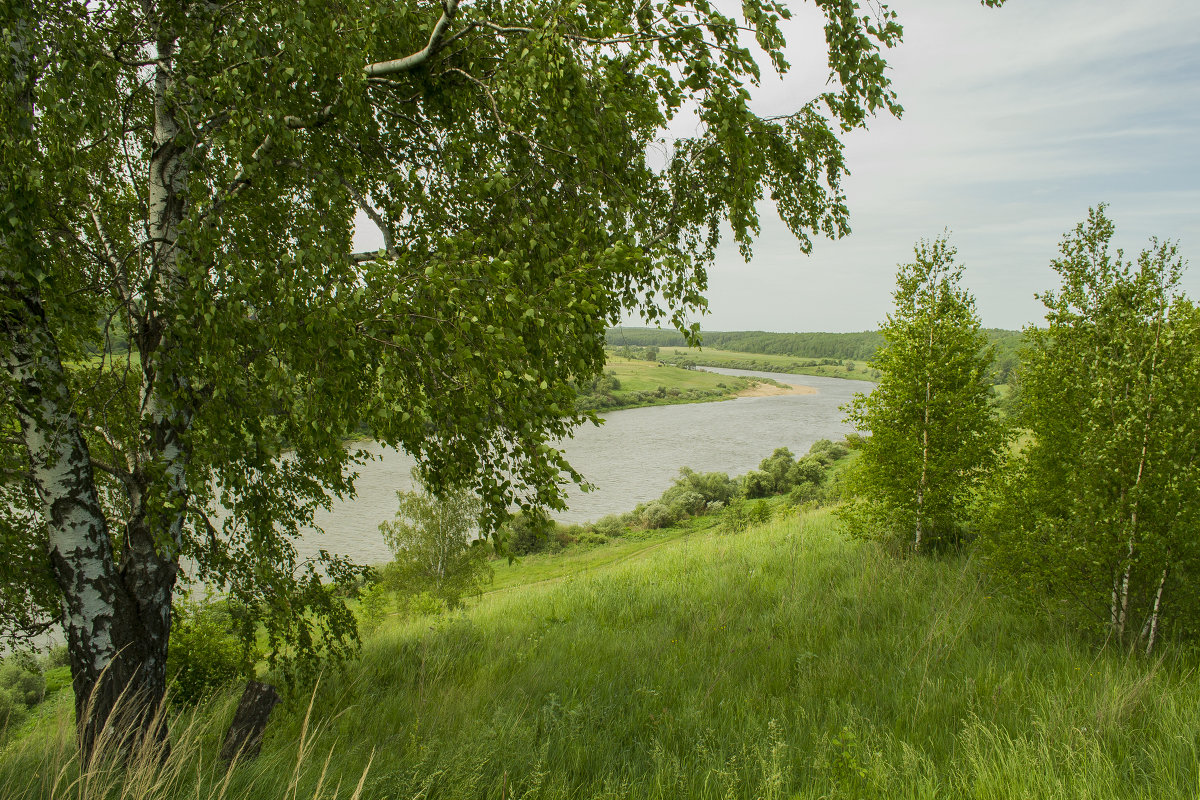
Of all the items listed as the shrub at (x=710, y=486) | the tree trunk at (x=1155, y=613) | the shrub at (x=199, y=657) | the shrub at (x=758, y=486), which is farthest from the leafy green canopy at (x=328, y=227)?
the shrub at (x=758, y=486)

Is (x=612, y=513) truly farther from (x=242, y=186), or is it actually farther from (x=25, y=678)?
(x=242, y=186)

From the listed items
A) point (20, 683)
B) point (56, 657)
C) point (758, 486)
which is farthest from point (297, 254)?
point (758, 486)

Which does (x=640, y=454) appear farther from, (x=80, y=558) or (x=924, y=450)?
(x=80, y=558)

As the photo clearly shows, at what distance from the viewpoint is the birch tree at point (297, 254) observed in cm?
271

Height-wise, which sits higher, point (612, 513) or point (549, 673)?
point (549, 673)

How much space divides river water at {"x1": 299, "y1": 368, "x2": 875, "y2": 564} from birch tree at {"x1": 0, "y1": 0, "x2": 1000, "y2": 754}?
11183 mm

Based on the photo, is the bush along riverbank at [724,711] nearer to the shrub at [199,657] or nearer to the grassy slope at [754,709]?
the grassy slope at [754,709]

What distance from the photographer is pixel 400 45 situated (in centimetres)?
383

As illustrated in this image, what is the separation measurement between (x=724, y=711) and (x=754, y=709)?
234 mm

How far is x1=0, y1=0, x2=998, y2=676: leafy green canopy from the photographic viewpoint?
270cm

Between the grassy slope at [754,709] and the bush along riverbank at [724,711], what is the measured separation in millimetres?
22

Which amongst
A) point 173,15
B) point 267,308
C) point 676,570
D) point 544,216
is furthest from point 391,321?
point 676,570

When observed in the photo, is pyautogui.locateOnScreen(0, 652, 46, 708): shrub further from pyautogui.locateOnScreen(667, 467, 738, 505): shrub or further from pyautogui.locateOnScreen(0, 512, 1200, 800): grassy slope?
pyautogui.locateOnScreen(667, 467, 738, 505): shrub

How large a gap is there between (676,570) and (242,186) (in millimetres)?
8088
